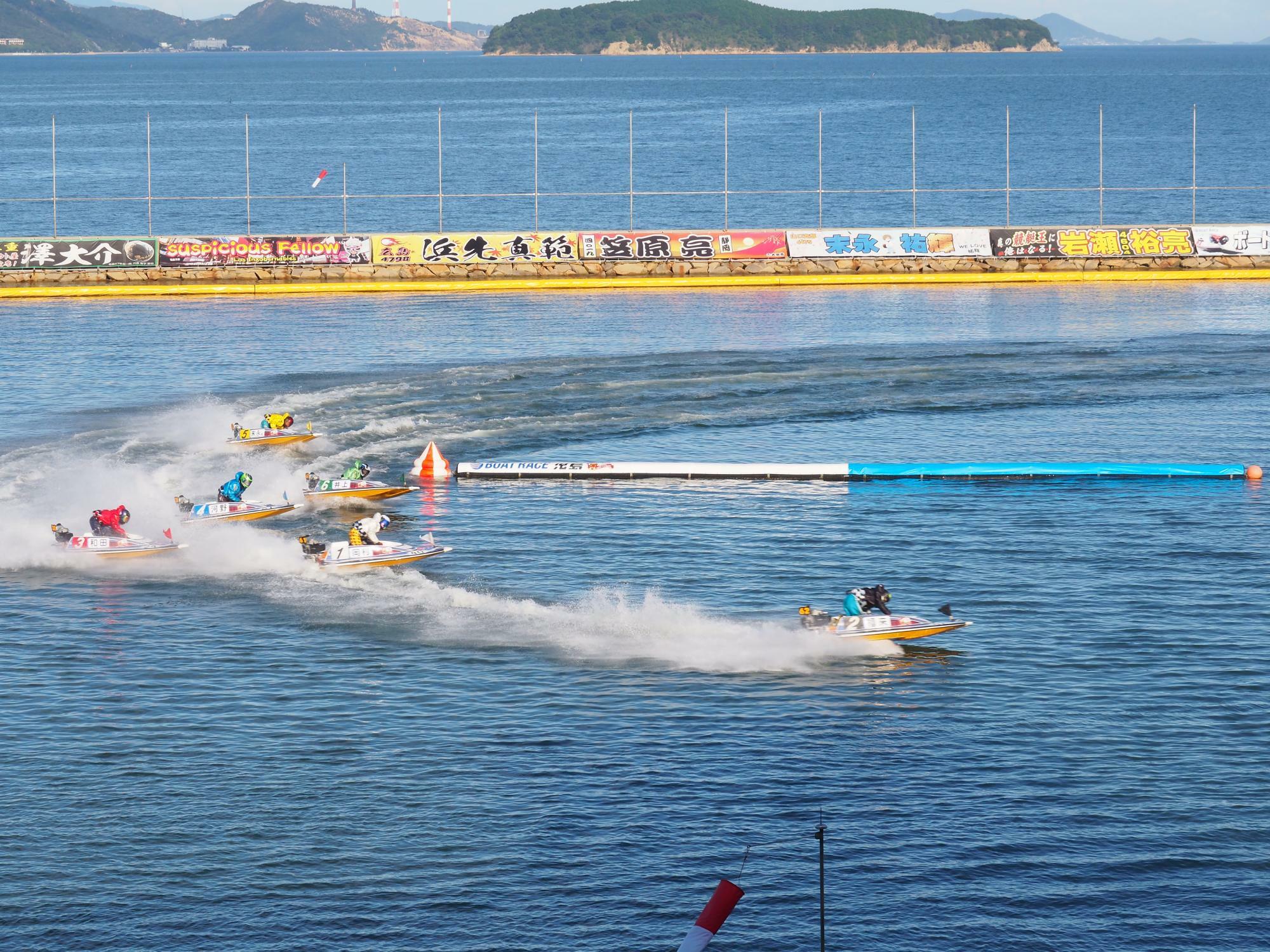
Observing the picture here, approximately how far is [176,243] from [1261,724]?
80952 mm

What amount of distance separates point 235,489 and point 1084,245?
217 ft

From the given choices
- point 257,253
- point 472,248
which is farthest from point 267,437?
point 257,253

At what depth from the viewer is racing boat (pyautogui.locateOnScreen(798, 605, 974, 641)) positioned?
3681 centimetres

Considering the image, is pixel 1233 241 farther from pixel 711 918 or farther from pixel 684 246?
pixel 711 918

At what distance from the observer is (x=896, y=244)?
99375 millimetres

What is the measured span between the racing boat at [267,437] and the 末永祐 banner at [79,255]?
4382 centimetres

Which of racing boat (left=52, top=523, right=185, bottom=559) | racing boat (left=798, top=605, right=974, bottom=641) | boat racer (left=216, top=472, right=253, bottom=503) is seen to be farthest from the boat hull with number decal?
racing boat (left=798, top=605, right=974, bottom=641)

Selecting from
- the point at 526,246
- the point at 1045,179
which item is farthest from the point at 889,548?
the point at 1045,179

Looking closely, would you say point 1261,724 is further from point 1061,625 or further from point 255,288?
point 255,288

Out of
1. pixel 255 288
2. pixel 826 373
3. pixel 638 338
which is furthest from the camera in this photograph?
pixel 255 288

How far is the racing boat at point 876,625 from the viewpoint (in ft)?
121

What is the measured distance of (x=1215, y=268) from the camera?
9900 centimetres

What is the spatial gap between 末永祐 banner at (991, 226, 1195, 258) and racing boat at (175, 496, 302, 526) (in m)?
61.5

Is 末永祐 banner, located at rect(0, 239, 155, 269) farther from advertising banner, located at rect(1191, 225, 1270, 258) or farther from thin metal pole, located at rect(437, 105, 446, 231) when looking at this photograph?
advertising banner, located at rect(1191, 225, 1270, 258)
